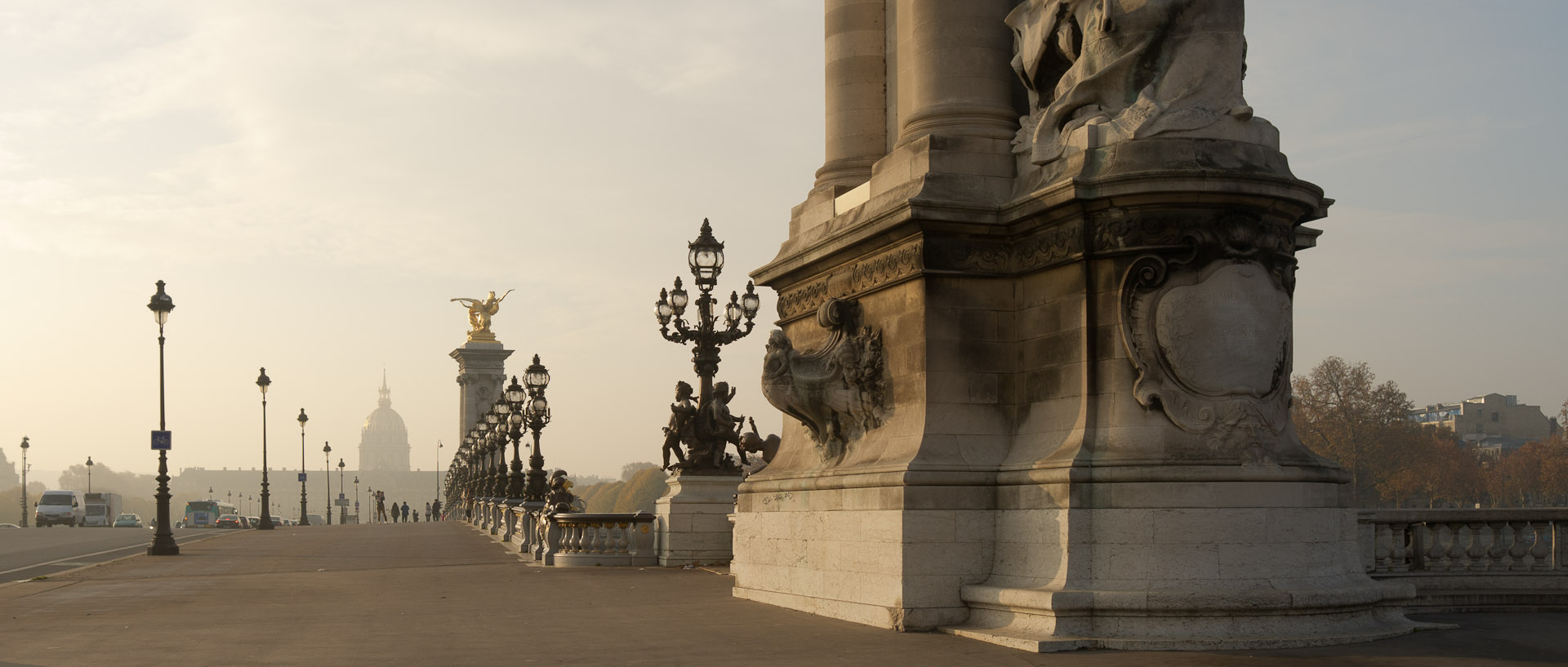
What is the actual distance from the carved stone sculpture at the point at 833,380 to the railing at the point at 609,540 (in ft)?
34.5

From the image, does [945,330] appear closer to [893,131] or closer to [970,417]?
[970,417]

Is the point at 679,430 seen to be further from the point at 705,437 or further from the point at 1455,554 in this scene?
the point at 1455,554

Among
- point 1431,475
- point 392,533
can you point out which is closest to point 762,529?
point 392,533

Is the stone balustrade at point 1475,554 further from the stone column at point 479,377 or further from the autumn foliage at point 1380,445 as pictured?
the stone column at point 479,377

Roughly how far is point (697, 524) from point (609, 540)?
160 cm

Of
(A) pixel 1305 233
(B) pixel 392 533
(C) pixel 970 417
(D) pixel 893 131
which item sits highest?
(D) pixel 893 131

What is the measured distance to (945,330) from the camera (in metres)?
12.9

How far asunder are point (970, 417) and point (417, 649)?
474cm

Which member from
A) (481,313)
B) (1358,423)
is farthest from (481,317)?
(1358,423)

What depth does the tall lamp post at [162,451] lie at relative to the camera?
113ft

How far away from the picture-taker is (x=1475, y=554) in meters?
15.2

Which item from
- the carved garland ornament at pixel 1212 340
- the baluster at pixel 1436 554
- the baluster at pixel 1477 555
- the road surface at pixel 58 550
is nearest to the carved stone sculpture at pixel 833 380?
the carved garland ornament at pixel 1212 340

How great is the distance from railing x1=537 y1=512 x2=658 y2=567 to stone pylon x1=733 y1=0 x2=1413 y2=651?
10562mm

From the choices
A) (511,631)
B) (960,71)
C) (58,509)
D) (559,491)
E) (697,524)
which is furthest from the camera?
(58,509)
